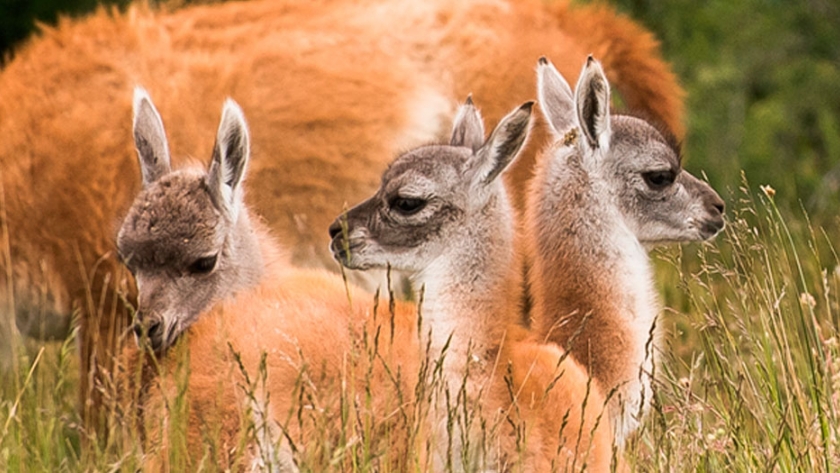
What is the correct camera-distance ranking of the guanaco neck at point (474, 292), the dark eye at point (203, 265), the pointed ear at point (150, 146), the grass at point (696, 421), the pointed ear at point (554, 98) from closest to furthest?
the grass at point (696, 421) → the guanaco neck at point (474, 292) → the dark eye at point (203, 265) → the pointed ear at point (150, 146) → the pointed ear at point (554, 98)

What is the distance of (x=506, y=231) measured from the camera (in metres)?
4.74

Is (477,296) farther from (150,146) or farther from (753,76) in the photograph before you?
(753,76)

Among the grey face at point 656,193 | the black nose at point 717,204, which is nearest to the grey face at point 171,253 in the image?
the grey face at point 656,193

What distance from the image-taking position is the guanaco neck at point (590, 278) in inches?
193

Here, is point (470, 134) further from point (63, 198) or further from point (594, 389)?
point (63, 198)

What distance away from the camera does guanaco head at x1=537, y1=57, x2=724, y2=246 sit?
5.18m

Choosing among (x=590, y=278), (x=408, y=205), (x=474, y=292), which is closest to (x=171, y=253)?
(x=408, y=205)

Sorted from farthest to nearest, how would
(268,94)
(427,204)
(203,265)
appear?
(268,94)
(203,265)
(427,204)

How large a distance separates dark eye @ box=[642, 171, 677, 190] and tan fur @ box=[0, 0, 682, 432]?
1.79m

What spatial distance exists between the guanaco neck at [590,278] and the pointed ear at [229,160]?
106cm

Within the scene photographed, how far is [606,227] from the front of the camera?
5.08 metres

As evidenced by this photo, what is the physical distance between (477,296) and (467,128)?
3.64 ft

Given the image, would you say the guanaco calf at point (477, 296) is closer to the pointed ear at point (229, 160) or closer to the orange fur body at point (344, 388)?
the orange fur body at point (344, 388)

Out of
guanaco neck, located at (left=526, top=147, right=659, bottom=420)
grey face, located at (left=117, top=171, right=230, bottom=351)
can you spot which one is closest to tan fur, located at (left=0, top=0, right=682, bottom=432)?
grey face, located at (left=117, top=171, right=230, bottom=351)
